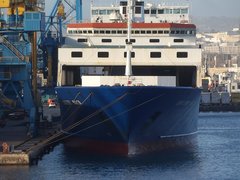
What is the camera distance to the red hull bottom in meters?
42.3

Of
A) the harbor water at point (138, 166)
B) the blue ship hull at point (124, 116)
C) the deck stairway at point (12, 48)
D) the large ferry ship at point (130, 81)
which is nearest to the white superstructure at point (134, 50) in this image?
the large ferry ship at point (130, 81)

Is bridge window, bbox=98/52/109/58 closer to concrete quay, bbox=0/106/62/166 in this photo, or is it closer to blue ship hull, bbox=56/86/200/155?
blue ship hull, bbox=56/86/200/155

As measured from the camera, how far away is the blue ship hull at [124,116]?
41.9 metres

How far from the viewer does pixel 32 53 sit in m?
51.2

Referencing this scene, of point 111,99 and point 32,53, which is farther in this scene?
point 32,53

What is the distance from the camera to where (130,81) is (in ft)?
140

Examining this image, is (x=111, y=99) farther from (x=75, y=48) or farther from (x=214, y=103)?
(x=214, y=103)

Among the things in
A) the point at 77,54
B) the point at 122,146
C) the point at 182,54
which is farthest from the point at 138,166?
the point at 77,54

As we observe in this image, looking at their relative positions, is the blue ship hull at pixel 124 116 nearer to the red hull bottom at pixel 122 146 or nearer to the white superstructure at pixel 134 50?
the red hull bottom at pixel 122 146

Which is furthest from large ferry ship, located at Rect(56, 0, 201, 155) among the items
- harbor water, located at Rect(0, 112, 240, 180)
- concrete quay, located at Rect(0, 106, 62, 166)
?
concrete quay, located at Rect(0, 106, 62, 166)

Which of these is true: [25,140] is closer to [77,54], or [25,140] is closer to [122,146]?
[122,146]

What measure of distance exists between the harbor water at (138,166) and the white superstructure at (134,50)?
4843 mm

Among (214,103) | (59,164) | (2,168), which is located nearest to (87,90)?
(59,164)

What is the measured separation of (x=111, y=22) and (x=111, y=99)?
1157 centimetres
